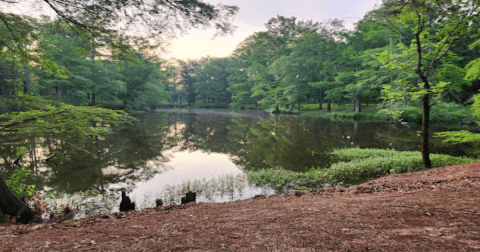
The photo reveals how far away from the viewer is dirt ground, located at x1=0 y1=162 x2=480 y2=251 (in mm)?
2301

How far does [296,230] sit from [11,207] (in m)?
5.26

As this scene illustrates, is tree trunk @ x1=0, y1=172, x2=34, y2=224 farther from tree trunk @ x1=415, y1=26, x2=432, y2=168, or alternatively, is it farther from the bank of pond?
tree trunk @ x1=415, y1=26, x2=432, y2=168

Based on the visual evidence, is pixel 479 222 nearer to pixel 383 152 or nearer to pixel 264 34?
pixel 383 152

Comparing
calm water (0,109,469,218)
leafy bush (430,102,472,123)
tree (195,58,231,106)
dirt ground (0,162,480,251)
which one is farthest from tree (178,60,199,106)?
dirt ground (0,162,480,251)

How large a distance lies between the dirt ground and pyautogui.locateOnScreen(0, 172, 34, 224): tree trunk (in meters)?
0.99

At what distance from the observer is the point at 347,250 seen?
2.18m

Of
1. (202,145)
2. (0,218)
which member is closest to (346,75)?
(202,145)

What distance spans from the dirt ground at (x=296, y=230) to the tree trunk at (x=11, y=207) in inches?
39.1

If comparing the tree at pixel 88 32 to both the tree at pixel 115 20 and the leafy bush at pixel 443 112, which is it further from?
the leafy bush at pixel 443 112

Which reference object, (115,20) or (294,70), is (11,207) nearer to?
(115,20)

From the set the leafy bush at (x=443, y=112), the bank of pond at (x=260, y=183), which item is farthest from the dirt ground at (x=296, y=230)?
the leafy bush at (x=443, y=112)

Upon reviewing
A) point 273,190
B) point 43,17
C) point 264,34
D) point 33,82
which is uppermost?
point 264,34

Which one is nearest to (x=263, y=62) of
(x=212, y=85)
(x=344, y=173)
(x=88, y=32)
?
(x=212, y=85)

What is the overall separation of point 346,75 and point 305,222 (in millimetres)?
29051
